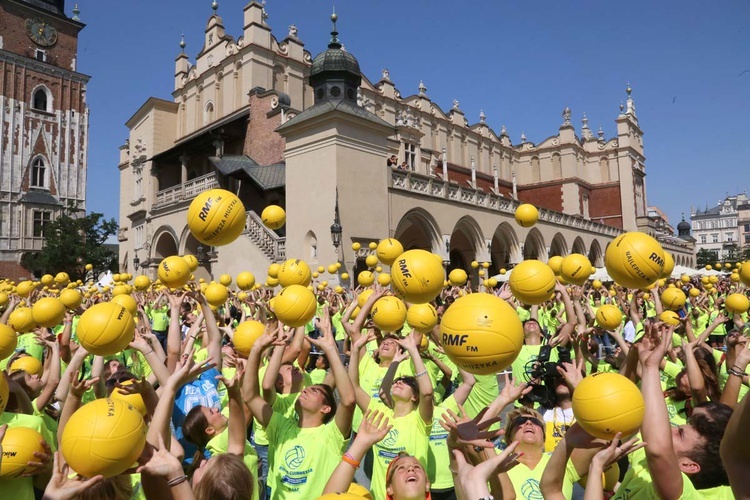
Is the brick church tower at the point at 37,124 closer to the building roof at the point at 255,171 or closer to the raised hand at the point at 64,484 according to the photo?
the building roof at the point at 255,171

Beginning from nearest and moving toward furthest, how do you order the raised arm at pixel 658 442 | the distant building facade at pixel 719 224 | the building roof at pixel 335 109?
the raised arm at pixel 658 442 → the building roof at pixel 335 109 → the distant building facade at pixel 719 224

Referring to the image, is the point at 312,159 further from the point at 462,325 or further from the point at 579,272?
the point at 462,325

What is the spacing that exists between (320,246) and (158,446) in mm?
→ 17096

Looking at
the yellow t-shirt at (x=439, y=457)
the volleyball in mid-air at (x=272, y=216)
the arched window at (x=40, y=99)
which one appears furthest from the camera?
the arched window at (x=40, y=99)

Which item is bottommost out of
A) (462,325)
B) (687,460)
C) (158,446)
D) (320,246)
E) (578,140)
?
(687,460)

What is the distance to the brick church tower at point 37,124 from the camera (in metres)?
45.1

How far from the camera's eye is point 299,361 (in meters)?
5.67

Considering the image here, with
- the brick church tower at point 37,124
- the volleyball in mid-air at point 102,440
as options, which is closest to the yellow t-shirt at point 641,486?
the volleyball in mid-air at point 102,440

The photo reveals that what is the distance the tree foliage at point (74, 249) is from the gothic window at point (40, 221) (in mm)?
2416

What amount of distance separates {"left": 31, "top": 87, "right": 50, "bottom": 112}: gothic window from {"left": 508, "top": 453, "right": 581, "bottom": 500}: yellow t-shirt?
56419mm

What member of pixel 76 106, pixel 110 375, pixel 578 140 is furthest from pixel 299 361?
pixel 76 106

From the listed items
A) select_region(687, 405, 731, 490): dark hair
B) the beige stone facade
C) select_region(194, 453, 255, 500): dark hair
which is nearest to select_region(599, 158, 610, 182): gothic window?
the beige stone facade

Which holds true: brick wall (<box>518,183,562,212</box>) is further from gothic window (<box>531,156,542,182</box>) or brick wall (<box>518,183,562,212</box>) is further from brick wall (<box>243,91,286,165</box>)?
brick wall (<box>243,91,286,165</box>)

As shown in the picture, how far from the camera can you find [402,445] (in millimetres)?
3768
